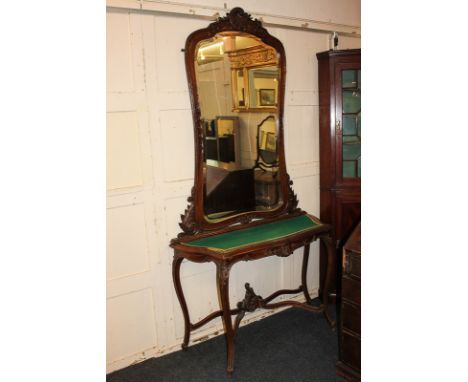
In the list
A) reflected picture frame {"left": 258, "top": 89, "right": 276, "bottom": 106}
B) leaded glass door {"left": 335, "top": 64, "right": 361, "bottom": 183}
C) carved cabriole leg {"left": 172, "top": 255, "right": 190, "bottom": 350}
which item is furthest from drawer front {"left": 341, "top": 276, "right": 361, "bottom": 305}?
reflected picture frame {"left": 258, "top": 89, "right": 276, "bottom": 106}

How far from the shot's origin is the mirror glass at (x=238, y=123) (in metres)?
2.69

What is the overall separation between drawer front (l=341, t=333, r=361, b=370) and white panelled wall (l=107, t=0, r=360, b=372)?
0.94 meters

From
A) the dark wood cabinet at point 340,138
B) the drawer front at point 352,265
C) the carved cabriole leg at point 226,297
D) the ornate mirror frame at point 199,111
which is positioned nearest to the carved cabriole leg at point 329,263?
the dark wood cabinet at point 340,138

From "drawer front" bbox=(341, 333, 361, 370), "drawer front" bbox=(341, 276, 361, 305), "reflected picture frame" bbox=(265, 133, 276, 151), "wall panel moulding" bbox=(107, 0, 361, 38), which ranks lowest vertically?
"drawer front" bbox=(341, 333, 361, 370)

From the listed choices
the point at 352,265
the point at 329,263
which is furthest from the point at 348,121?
the point at 352,265

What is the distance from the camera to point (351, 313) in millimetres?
2305

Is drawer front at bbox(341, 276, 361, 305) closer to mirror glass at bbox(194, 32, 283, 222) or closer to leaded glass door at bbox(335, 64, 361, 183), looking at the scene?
mirror glass at bbox(194, 32, 283, 222)

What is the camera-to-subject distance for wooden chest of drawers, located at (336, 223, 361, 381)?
2205 mm
